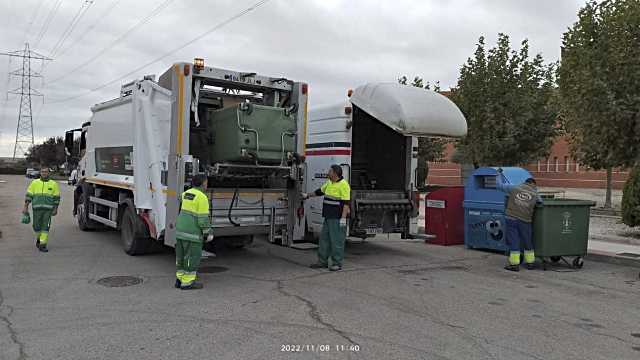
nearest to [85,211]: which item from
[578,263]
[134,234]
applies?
[134,234]

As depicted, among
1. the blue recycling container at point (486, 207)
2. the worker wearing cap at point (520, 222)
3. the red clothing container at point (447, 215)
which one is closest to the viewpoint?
the worker wearing cap at point (520, 222)

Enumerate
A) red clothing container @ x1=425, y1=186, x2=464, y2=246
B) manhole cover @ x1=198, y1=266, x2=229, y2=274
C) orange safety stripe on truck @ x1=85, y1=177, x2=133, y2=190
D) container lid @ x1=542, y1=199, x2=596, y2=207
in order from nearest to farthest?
1. manhole cover @ x1=198, y1=266, x2=229, y2=274
2. container lid @ x1=542, y1=199, x2=596, y2=207
3. orange safety stripe on truck @ x1=85, y1=177, x2=133, y2=190
4. red clothing container @ x1=425, y1=186, x2=464, y2=246

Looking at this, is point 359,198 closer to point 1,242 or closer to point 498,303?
point 498,303

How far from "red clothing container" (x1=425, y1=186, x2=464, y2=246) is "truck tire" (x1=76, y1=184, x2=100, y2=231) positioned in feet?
23.7

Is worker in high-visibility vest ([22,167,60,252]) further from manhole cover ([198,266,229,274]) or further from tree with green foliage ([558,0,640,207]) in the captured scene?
tree with green foliage ([558,0,640,207])

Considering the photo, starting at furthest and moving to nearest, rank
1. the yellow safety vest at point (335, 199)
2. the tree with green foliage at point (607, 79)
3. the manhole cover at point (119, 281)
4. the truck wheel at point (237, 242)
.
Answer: the tree with green foliage at point (607, 79) < the truck wheel at point (237, 242) < the yellow safety vest at point (335, 199) < the manhole cover at point (119, 281)

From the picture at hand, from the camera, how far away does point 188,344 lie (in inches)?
181

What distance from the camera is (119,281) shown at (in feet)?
23.1

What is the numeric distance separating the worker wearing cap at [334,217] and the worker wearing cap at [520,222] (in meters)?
2.63

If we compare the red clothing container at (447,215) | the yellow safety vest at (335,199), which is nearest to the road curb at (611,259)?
the red clothing container at (447,215)

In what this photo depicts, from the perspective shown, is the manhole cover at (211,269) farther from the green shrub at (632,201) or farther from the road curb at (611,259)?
the green shrub at (632,201)

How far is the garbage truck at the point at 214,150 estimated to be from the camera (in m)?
7.40

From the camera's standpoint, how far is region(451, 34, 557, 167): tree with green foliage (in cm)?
1834

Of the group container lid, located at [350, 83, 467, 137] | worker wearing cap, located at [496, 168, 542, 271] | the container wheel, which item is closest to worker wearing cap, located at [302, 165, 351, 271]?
container lid, located at [350, 83, 467, 137]
